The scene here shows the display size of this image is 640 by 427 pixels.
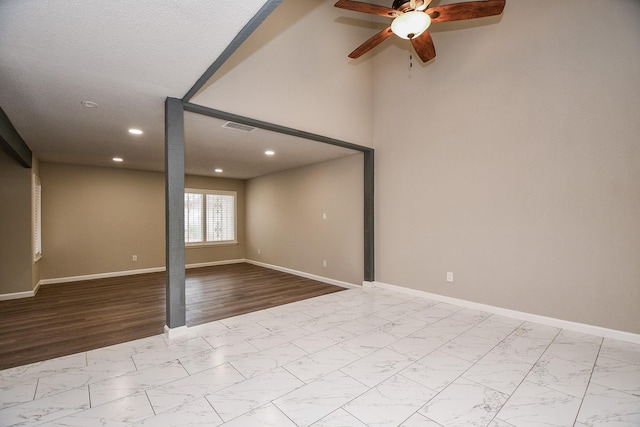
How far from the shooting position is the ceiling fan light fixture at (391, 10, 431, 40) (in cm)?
254

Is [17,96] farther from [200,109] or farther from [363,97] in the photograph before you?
[363,97]

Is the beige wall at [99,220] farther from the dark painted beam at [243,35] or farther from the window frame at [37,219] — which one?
the dark painted beam at [243,35]

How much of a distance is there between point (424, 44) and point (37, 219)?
7.12 metres

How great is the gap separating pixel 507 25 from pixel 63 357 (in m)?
5.99

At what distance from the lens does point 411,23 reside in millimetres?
2574

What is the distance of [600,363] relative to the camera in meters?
2.46

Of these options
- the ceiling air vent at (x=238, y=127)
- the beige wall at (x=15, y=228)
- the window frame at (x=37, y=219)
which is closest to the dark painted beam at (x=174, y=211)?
the ceiling air vent at (x=238, y=127)

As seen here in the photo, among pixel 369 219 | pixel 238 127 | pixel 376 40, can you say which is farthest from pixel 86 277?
pixel 376 40

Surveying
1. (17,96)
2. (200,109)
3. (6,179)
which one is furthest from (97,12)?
(6,179)

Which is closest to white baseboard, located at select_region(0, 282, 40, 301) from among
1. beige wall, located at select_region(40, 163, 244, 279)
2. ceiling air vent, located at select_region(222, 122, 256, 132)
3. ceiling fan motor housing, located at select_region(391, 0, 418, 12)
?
beige wall, located at select_region(40, 163, 244, 279)

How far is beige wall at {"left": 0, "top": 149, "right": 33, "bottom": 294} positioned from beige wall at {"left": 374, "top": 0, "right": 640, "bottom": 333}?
20.0 ft

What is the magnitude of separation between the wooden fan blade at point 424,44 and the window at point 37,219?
6577 mm

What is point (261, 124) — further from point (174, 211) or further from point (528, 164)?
point (528, 164)

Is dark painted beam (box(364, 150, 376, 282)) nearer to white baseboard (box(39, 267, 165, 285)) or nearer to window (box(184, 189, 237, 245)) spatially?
window (box(184, 189, 237, 245))
